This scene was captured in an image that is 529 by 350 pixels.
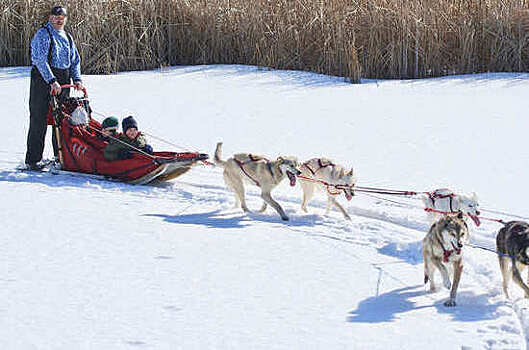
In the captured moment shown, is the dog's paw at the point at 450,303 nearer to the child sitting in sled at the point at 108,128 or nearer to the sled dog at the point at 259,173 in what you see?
the sled dog at the point at 259,173

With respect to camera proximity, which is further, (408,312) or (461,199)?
(461,199)

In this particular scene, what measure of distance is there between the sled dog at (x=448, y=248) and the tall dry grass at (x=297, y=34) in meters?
5.60

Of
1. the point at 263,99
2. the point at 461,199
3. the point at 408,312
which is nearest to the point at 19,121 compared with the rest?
the point at 263,99

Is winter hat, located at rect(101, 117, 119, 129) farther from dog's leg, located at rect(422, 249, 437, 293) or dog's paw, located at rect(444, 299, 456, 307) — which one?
dog's paw, located at rect(444, 299, 456, 307)

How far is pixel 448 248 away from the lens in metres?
3.85

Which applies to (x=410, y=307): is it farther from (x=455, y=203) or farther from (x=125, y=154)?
(x=125, y=154)

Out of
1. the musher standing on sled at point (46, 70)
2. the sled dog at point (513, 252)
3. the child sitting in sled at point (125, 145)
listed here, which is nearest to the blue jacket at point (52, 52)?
the musher standing on sled at point (46, 70)

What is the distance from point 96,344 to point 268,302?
872 mm

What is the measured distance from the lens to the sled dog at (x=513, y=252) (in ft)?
12.5

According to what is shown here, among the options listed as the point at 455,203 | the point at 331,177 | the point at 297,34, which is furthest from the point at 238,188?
the point at 297,34

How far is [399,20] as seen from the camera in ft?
30.5

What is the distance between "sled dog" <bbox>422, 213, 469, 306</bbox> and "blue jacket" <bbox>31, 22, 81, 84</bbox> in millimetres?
3347

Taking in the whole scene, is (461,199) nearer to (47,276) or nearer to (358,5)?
(47,276)

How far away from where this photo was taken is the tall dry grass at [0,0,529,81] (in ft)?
30.6
